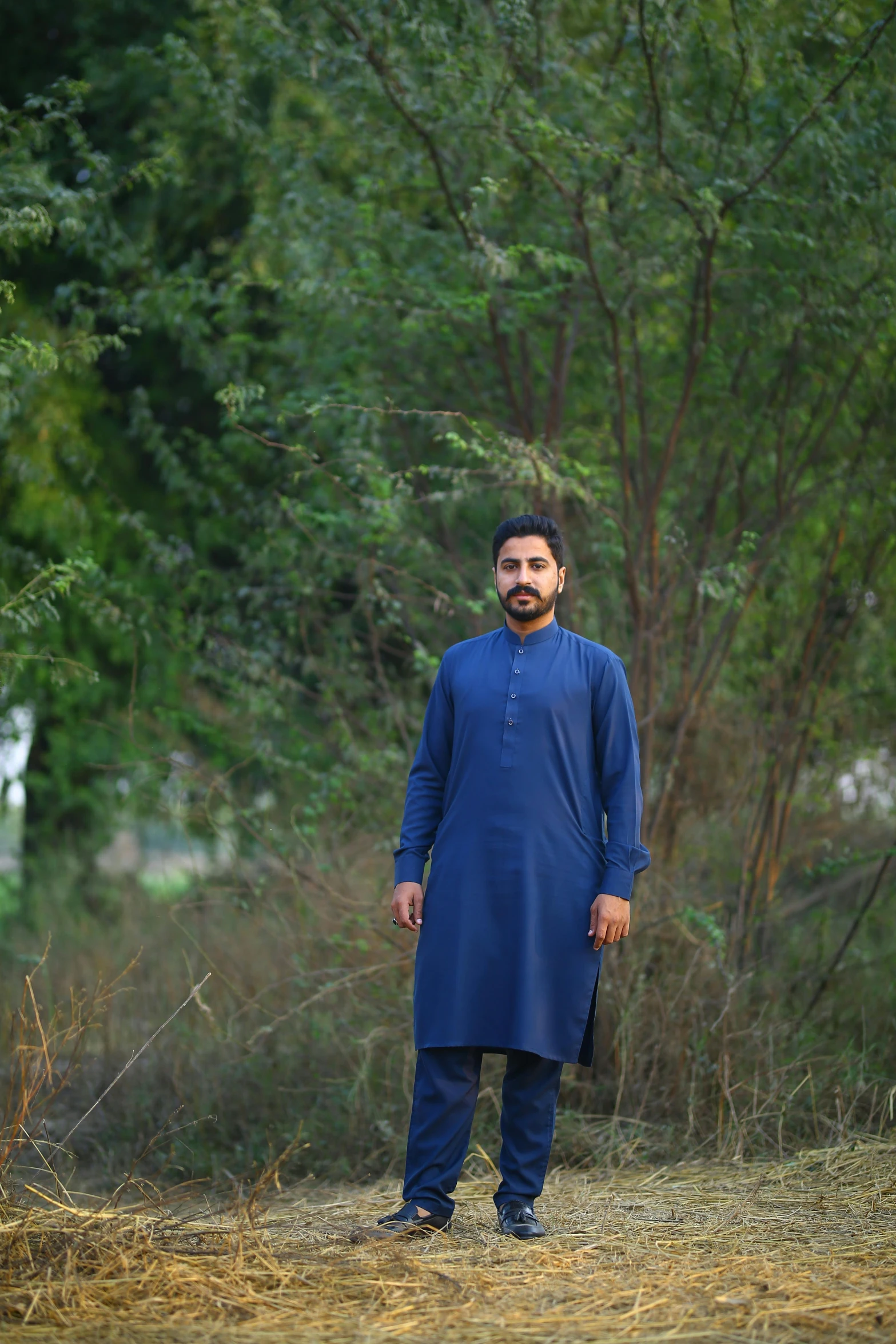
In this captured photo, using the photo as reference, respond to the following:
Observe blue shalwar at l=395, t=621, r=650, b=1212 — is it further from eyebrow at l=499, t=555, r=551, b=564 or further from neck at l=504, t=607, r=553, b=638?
eyebrow at l=499, t=555, r=551, b=564

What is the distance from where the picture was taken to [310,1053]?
4.94 meters

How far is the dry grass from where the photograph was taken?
238 centimetres

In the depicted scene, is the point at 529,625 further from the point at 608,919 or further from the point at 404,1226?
the point at 404,1226

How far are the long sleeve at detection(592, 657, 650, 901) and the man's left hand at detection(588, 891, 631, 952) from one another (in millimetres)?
A: 29

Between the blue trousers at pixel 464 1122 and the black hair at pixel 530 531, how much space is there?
127cm

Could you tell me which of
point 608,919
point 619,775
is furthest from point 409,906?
point 619,775

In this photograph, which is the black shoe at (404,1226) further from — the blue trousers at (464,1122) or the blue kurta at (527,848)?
the blue kurta at (527,848)

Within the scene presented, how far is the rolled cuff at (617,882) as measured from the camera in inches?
121

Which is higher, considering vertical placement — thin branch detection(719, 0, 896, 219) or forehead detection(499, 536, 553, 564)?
thin branch detection(719, 0, 896, 219)

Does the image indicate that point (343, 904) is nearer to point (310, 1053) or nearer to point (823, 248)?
point (310, 1053)

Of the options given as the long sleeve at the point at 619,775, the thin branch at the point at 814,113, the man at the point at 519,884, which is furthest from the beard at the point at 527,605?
the thin branch at the point at 814,113

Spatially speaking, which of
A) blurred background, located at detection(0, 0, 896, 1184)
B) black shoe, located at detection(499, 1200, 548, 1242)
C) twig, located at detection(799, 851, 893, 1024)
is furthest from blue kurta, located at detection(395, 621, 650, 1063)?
twig, located at detection(799, 851, 893, 1024)

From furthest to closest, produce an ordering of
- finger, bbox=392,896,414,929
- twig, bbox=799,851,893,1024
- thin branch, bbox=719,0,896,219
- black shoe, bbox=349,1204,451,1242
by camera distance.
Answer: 1. twig, bbox=799,851,893,1024
2. thin branch, bbox=719,0,896,219
3. finger, bbox=392,896,414,929
4. black shoe, bbox=349,1204,451,1242

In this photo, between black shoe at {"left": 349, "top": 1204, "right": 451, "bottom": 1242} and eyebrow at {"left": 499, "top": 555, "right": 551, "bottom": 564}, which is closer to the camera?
black shoe at {"left": 349, "top": 1204, "right": 451, "bottom": 1242}
